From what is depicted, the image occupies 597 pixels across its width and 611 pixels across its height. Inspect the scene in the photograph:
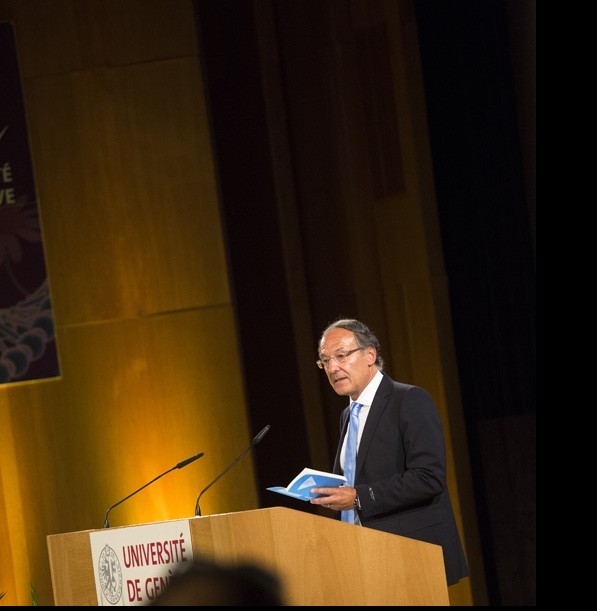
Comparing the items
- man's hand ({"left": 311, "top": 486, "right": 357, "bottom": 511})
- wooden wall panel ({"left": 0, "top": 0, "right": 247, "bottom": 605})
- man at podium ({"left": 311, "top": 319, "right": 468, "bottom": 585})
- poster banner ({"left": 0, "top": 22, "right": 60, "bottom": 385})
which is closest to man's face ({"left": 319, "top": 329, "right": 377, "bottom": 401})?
man at podium ({"left": 311, "top": 319, "right": 468, "bottom": 585})

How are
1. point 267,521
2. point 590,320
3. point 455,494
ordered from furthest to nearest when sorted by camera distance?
point 455,494 → point 590,320 → point 267,521

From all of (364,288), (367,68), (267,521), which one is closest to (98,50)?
(367,68)

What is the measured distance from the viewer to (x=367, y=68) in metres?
5.12

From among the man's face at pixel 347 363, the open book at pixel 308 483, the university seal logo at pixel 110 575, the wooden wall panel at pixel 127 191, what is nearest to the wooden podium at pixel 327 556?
the open book at pixel 308 483

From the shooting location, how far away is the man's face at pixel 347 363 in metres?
3.14

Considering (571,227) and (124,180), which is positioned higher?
(124,180)

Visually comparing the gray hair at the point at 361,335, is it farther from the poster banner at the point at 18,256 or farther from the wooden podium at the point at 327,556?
the poster banner at the point at 18,256

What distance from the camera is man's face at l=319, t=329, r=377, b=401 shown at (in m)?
3.14

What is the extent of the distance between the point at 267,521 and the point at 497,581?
8.98 feet

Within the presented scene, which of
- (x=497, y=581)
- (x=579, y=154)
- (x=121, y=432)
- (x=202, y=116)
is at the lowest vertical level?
(x=497, y=581)

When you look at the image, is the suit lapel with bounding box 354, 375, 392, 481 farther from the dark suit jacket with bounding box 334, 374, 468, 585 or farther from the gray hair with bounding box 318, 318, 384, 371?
the gray hair with bounding box 318, 318, 384, 371

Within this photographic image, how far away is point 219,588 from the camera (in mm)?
997

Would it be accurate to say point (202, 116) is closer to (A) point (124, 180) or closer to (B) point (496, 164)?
(A) point (124, 180)

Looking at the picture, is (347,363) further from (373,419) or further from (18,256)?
(18,256)
